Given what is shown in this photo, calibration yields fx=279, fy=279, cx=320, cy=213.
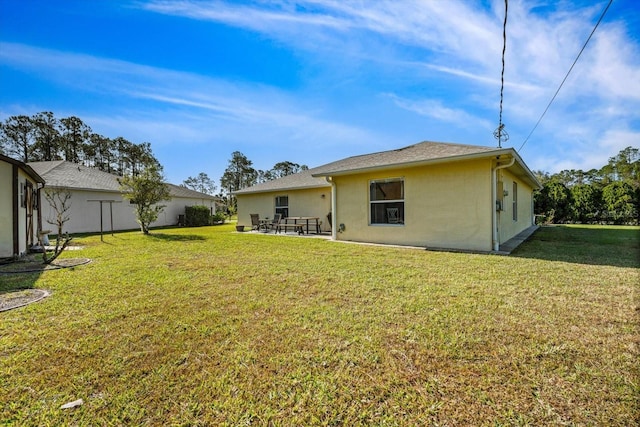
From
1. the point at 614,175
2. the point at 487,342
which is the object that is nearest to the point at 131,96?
the point at 487,342

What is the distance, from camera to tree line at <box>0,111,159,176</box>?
30350 mm

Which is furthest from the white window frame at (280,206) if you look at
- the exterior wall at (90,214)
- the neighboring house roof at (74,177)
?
the neighboring house roof at (74,177)

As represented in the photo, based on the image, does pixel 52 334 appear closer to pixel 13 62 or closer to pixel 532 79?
pixel 532 79

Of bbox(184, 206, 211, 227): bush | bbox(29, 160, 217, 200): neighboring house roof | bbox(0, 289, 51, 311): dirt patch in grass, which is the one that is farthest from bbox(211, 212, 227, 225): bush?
bbox(0, 289, 51, 311): dirt patch in grass

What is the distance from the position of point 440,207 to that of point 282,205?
9175 millimetres

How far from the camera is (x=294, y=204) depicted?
14.6 metres

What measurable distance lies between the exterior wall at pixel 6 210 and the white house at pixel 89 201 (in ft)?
21.0

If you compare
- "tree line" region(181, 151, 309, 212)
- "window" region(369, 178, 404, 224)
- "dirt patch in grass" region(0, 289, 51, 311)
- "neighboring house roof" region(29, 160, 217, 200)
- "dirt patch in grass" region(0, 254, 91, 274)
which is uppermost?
"tree line" region(181, 151, 309, 212)

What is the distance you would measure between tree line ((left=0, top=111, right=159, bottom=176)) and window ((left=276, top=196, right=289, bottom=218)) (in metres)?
21.2

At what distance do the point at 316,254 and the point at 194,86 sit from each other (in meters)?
8.34

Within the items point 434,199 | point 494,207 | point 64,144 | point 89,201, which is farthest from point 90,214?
point 64,144

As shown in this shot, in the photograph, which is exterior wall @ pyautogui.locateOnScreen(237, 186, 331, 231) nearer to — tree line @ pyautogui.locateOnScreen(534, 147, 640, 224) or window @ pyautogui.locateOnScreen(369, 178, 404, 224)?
window @ pyautogui.locateOnScreen(369, 178, 404, 224)

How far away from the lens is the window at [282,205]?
1508cm

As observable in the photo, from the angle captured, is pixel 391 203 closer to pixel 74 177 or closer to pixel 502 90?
pixel 502 90
